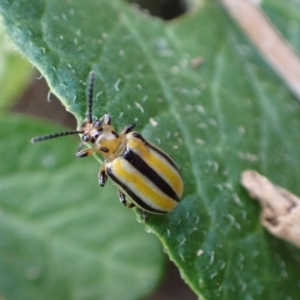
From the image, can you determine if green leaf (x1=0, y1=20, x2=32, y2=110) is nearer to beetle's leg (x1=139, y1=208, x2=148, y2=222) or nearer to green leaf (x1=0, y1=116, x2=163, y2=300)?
green leaf (x1=0, y1=116, x2=163, y2=300)

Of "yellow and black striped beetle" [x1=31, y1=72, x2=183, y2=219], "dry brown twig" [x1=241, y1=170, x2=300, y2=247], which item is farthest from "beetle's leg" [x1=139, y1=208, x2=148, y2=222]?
"dry brown twig" [x1=241, y1=170, x2=300, y2=247]

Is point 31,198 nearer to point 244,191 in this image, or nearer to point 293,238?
point 244,191

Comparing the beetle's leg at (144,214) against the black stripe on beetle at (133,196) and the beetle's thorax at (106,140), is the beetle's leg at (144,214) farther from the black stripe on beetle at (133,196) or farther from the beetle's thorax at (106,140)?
the beetle's thorax at (106,140)

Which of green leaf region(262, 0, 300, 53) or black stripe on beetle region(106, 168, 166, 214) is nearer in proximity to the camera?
A: black stripe on beetle region(106, 168, 166, 214)

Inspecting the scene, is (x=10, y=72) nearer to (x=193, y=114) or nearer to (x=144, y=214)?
(x=193, y=114)

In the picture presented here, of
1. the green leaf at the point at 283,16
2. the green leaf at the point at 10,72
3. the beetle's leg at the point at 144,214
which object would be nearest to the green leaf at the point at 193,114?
the beetle's leg at the point at 144,214
